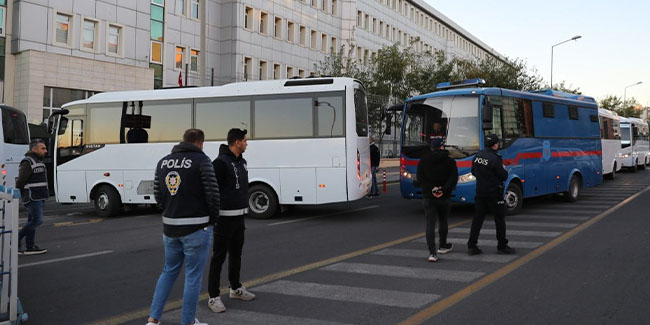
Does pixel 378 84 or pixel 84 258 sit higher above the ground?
pixel 378 84

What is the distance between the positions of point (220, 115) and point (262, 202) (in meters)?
2.35

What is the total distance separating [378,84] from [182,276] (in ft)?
115

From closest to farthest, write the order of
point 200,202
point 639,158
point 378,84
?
point 200,202
point 639,158
point 378,84

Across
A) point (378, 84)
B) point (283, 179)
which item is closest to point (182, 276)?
point (283, 179)

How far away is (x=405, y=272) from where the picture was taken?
7184mm

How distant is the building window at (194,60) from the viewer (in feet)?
125

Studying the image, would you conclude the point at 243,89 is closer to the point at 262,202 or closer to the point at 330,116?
the point at 330,116

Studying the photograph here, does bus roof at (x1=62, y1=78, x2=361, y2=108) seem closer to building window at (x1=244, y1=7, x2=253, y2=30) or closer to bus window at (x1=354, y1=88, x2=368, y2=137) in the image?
bus window at (x1=354, y1=88, x2=368, y2=137)

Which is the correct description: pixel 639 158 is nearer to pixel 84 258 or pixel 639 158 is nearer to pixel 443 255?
pixel 443 255

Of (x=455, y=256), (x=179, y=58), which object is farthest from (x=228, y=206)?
(x=179, y=58)

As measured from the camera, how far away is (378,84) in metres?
40.8

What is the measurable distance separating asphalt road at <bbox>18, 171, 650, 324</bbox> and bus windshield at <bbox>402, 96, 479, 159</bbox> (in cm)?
174

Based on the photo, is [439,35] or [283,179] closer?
[283,179]

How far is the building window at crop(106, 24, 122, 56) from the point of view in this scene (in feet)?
103
